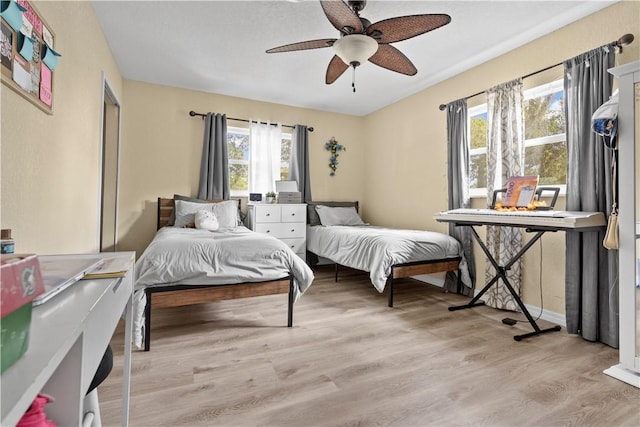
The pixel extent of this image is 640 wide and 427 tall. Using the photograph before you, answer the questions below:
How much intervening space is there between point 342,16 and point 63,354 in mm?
2024

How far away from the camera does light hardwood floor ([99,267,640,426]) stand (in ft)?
4.66

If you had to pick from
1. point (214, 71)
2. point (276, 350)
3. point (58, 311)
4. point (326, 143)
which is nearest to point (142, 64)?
point (214, 71)

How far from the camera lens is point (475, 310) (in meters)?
2.87

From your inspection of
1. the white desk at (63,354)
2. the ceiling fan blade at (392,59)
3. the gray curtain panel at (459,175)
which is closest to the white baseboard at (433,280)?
the gray curtain panel at (459,175)

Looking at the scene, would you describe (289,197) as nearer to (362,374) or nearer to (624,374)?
(362,374)

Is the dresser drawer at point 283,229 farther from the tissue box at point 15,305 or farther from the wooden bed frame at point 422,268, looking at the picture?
the tissue box at point 15,305

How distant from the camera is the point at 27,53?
55.2 inches

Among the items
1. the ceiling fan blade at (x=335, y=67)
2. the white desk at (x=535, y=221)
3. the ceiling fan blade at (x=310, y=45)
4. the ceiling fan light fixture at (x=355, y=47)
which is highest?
the ceiling fan blade at (x=335, y=67)

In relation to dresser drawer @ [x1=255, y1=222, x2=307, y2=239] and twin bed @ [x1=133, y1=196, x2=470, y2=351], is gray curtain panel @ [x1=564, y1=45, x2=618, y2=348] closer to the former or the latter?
twin bed @ [x1=133, y1=196, x2=470, y2=351]

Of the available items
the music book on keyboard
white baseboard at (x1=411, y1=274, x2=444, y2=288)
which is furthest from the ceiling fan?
white baseboard at (x1=411, y1=274, x2=444, y2=288)

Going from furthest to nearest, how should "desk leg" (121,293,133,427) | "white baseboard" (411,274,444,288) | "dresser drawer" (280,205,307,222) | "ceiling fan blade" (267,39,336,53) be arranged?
"dresser drawer" (280,205,307,222) → "white baseboard" (411,274,444,288) → "ceiling fan blade" (267,39,336,53) → "desk leg" (121,293,133,427)

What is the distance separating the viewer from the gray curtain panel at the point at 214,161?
4.18 metres

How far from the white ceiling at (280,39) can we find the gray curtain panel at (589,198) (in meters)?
0.54

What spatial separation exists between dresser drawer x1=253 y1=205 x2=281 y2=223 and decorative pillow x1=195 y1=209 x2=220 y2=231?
2.00 feet
